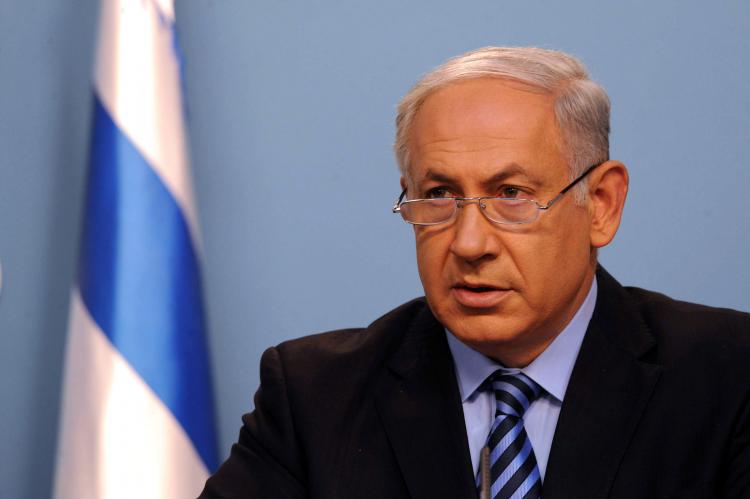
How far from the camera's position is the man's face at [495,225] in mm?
1787

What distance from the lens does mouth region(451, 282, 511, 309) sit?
179 cm

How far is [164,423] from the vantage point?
2469mm

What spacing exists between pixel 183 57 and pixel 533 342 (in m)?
1.28

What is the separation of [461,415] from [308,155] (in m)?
1.10

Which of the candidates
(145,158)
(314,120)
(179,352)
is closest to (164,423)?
(179,352)

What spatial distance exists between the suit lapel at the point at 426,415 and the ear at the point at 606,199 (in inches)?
13.7

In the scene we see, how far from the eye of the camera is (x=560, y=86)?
1.86 metres

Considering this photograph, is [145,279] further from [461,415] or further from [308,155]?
[461,415]

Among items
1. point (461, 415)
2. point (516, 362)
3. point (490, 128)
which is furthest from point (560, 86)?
point (461, 415)

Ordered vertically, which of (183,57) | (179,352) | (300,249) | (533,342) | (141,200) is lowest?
(533,342)

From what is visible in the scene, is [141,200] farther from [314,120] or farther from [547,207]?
[547,207]

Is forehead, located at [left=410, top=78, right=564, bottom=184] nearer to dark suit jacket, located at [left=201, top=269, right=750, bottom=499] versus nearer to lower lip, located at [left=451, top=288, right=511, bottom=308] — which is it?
lower lip, located at [left=451, top=288, right=511, bottom=308]

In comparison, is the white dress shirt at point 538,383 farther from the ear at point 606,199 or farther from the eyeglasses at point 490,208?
the eyeglasses at point 490,208

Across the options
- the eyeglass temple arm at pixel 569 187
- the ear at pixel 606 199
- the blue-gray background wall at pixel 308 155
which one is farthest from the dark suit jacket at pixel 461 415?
the blue-gray background wall at pixel 308 155
